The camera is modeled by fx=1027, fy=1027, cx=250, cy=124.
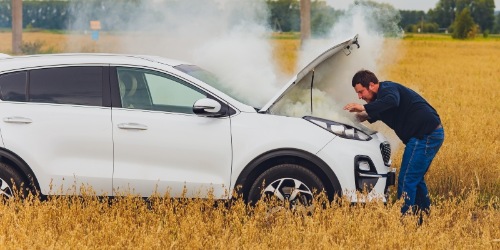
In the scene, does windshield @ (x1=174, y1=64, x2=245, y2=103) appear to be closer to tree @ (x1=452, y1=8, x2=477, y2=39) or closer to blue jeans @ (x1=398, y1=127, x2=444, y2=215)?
blue jeans @ (x1=398, y1=127, x2=444, y2=215)

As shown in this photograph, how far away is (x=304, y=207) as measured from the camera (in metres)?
8.28

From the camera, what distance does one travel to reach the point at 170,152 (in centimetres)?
852

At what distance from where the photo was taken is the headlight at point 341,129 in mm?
8602

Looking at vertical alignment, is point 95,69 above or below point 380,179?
above

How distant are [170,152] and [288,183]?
1010 mm

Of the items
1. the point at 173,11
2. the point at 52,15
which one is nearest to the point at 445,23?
the point at 52,15

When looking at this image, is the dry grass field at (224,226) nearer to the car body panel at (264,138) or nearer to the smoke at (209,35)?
the car body panel at (264,138)

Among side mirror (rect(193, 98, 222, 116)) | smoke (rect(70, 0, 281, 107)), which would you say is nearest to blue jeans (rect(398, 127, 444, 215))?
smoke (rect(70, 0, 281, 107))

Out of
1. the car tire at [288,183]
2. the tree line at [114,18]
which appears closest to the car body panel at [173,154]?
the car tire at [288,183]

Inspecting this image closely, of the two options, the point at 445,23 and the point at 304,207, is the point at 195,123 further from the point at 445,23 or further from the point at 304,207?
the point at 445,23

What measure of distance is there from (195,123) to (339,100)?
1774 millimetres

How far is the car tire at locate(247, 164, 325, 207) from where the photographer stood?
8445mm

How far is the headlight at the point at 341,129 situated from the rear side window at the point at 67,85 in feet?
6.03

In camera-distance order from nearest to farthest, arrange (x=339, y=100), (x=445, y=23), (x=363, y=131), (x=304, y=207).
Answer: (x=304, y=207), (x=363, y=131), (x=339, y=100), (x=445, y=23)
